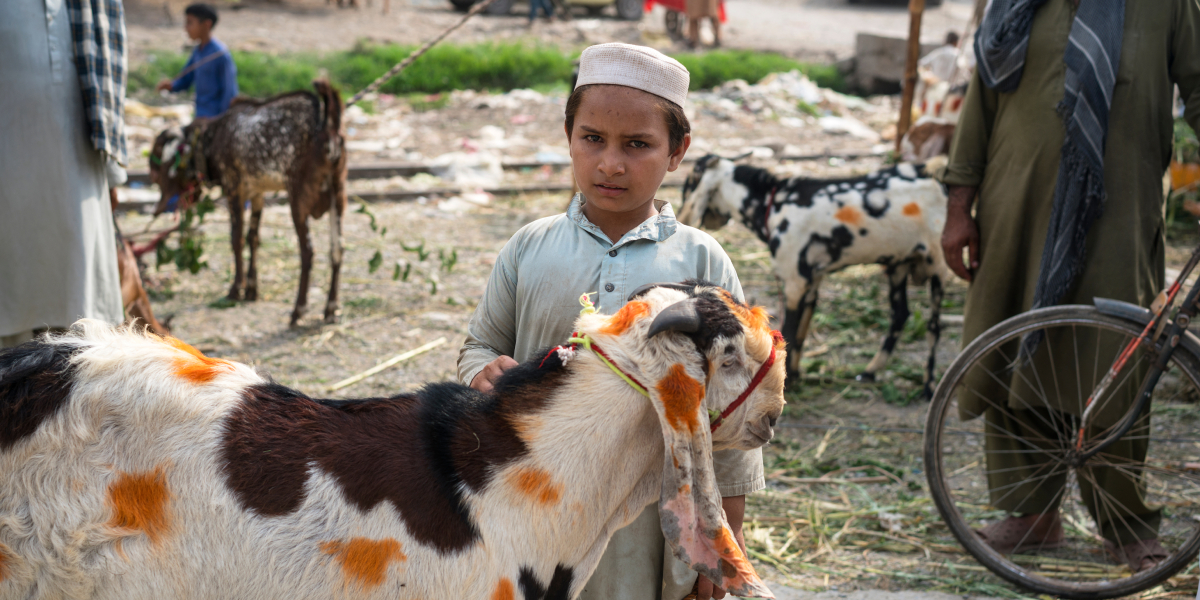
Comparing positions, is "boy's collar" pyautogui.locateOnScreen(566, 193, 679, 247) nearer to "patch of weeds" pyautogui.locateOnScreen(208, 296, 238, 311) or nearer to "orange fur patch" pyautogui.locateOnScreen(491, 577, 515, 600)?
"orange fur patch" pyautogui.locateOnScreen(491, 577, 515, 600)

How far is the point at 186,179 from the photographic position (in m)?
7.36

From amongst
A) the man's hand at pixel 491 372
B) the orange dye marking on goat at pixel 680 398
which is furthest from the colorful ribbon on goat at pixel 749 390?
the man's hand at pixel 491 372

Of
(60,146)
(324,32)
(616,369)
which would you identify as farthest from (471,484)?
(324,32)

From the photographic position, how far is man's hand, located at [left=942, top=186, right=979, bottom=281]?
12.0 feet

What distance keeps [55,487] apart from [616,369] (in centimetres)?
100

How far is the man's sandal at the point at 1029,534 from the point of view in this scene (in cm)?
372

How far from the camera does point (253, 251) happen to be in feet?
23.6

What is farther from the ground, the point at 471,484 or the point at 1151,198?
the point at 1151,198

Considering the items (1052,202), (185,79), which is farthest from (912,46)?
(185,79)

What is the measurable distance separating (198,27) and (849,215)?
6834 millimetres

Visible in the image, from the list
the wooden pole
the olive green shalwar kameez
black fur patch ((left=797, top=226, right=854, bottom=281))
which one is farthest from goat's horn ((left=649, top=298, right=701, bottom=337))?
the wooden pole

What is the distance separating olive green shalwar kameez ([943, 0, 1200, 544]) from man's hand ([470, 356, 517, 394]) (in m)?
2.40

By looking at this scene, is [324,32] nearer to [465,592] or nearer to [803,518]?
[803,518]

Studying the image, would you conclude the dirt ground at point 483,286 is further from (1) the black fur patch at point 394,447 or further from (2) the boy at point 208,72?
(1) the black fur patch at point 394,447
